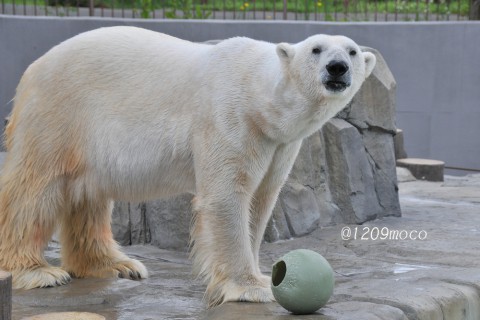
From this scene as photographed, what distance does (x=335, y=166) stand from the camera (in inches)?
249

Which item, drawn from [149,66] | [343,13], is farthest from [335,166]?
[343,13]

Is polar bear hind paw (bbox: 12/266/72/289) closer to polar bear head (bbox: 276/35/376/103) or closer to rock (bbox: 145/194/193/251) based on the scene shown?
rock (bbox: 145/194/193/251)

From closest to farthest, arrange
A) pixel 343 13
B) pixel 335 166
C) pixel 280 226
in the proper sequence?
1. pixel 280 226
2. pixel 335 166
3. pixel 343 13

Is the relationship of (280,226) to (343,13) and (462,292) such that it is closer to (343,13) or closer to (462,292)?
(462,292)

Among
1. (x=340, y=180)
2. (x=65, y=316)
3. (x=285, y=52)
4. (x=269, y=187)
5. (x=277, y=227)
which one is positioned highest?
(x=285, y=52)

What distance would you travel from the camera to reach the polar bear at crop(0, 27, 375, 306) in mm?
3945

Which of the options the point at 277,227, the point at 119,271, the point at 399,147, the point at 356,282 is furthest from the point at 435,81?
the point at 119,271

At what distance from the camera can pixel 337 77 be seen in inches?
149

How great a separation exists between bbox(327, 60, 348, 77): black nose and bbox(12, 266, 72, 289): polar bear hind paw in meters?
1.68

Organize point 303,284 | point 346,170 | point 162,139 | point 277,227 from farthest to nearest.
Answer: point 346,170 → point 277,227 → point 162,139 → point 303,284

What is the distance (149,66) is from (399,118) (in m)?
5.63

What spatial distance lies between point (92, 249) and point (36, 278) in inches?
16.1

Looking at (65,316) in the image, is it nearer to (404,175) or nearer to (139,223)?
(139,223)

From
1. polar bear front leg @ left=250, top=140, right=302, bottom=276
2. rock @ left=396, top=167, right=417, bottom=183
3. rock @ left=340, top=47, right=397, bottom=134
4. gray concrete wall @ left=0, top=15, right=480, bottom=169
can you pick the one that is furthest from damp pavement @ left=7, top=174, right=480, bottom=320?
gray concrete wall @ left=0, top=15, right=480, bottom=169
